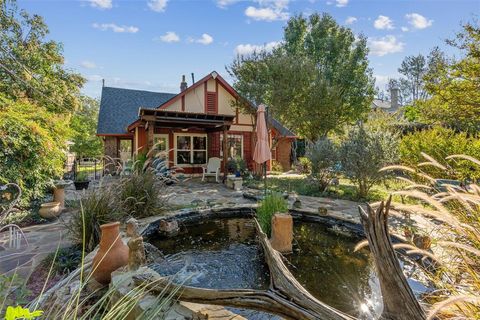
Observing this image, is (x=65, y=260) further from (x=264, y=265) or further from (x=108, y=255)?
(x=264, y=265)

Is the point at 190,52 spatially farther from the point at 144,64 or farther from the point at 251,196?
the point at 251,196

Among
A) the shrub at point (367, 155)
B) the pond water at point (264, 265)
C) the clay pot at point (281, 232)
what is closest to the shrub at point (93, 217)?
the pond water at point (264, 265)

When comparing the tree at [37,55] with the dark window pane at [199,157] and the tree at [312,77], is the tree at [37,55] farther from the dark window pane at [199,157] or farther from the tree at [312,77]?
the tree at [312,77]

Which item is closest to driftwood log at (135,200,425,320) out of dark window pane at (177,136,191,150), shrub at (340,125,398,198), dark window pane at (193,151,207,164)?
shrub at (340,125,398,198)

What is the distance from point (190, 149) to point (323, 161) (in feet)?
25.8

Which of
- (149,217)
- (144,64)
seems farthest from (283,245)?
(144,64)

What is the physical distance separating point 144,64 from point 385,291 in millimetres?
19568

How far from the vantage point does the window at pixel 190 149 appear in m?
14.1

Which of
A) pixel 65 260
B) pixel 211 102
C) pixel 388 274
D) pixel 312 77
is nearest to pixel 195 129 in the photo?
pixel 211 102

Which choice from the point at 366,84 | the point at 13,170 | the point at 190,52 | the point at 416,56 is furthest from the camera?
the point at 416,56

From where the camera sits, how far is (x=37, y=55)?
540 inches

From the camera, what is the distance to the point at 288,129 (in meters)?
18.4

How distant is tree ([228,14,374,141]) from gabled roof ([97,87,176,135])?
6683mm

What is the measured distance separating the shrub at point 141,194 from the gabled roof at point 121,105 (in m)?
11.0
